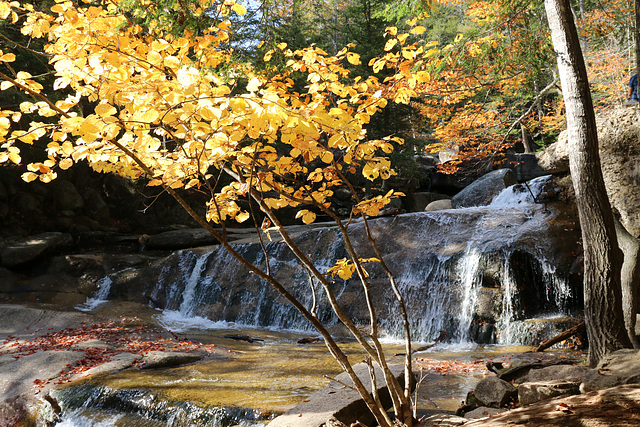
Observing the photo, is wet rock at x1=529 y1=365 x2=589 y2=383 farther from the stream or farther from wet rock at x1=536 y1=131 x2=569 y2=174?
wet rock at x1=536 y1=131 x2=569 y2=174

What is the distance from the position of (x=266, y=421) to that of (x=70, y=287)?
9.94m

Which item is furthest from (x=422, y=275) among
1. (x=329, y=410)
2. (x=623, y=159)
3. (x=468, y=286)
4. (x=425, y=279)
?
(x=329, y=410)

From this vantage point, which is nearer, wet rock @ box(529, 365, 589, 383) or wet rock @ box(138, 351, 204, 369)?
wet rock @ box(529, 365, 589, 383)

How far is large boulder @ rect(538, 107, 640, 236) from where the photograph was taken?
24.7 ft

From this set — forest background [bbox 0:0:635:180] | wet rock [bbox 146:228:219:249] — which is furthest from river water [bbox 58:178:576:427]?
forest background [bbox 0:0:635:180]

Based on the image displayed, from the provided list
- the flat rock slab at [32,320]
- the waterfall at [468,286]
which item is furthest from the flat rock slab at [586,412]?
the flat rock slab at [32,320]

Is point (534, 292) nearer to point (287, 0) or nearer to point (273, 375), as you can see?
point (273, 375)

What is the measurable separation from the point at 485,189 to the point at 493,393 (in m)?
13.6

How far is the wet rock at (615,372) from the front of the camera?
3.21 m

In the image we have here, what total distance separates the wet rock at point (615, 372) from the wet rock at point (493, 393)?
0.63 m

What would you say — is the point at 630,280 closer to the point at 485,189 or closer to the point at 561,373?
the point at 561,373

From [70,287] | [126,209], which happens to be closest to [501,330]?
[70,287]

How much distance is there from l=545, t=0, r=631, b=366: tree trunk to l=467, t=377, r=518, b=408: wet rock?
3.40 feet

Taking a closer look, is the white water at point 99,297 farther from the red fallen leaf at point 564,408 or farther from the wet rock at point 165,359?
the red fallen leaf at point 564,408
